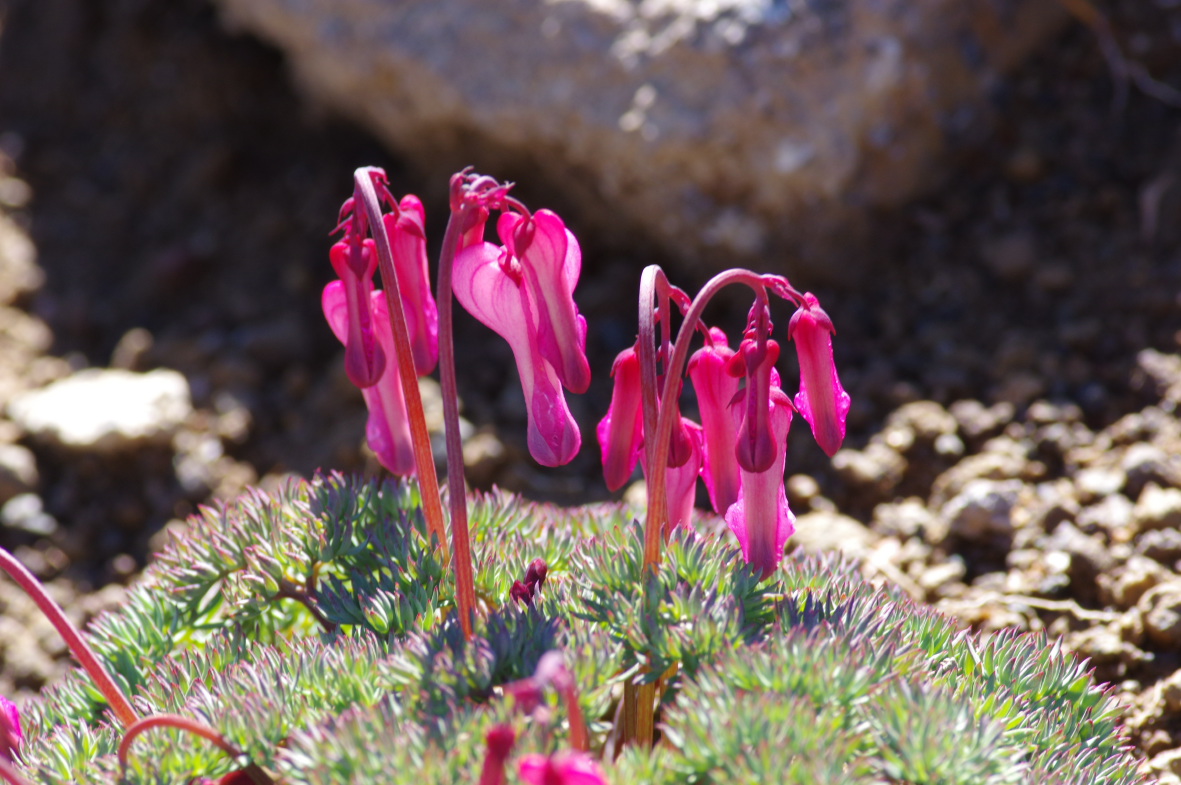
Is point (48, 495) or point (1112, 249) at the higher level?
point (1112, 249)

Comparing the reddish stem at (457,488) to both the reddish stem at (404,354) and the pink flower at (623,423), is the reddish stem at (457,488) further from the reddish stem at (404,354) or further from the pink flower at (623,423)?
the pink flower at (623,423)

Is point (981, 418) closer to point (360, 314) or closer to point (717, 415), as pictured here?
point (717, 415)

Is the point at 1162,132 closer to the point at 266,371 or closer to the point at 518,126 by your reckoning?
the point at 518,126

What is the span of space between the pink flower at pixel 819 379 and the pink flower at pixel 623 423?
316mm

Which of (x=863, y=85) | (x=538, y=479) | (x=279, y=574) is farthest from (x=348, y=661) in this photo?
(x=863, y=85)

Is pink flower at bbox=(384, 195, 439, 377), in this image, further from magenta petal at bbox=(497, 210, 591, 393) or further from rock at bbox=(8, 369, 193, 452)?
rock at bbox=(8, 369, 193, 452)

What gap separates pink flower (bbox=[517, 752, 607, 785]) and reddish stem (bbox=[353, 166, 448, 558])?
767 mm

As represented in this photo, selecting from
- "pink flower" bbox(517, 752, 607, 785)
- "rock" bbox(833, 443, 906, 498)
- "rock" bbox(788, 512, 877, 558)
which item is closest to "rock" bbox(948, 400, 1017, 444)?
"rock" bbox(833, 443, 906, 498)

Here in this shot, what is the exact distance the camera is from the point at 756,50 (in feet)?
14.2

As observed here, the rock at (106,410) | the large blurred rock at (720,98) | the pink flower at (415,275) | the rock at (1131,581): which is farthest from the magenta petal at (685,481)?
the rock at (106,410)

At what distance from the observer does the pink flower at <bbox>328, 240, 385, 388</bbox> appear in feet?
6.95

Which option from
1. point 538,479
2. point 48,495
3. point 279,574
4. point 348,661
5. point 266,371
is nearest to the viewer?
point 348,661

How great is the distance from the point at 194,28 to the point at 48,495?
9.81ft

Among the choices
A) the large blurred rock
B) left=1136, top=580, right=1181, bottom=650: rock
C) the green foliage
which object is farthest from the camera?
the large blurred rock
